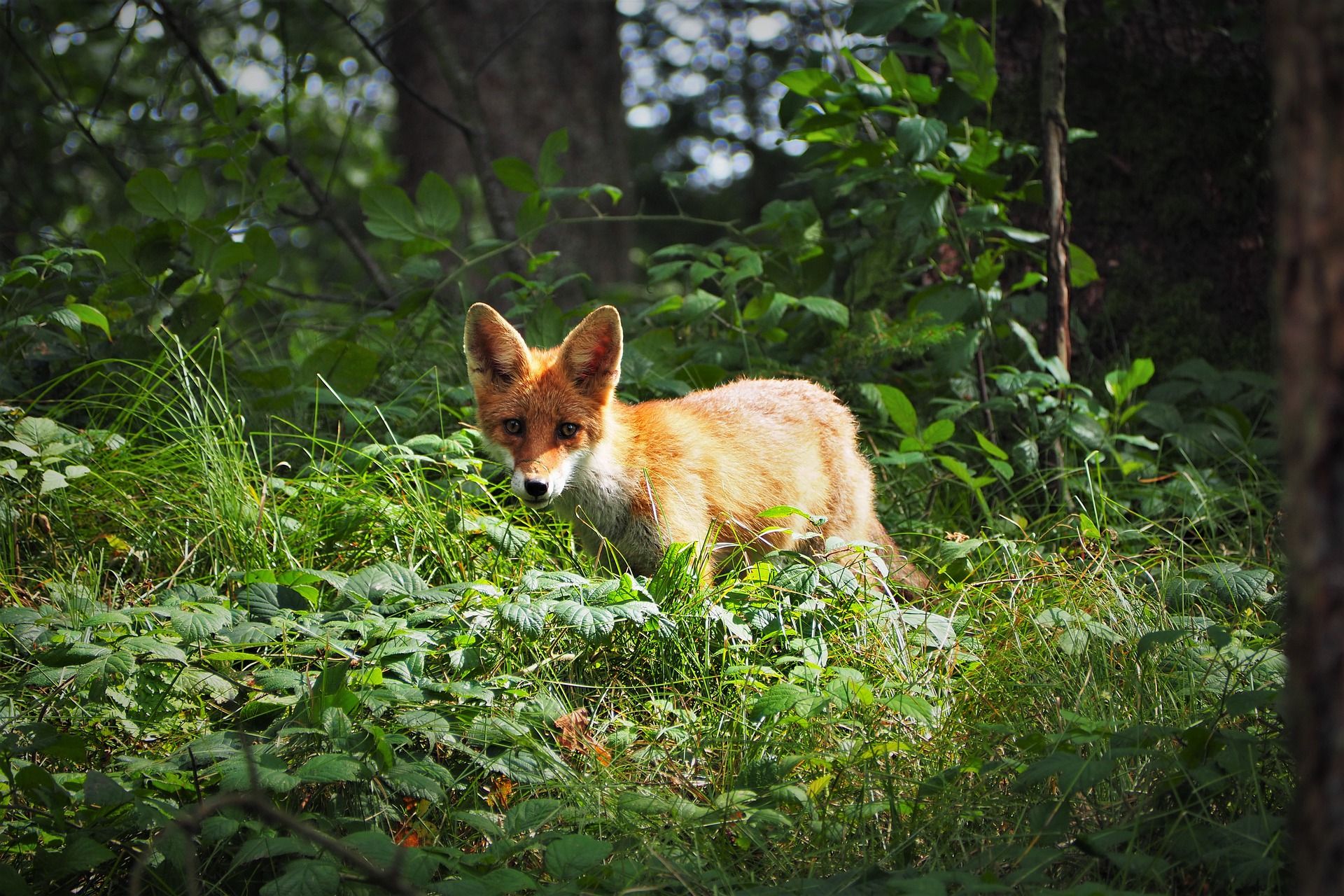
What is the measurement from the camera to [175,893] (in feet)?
7.63

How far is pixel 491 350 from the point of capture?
14.0 feet

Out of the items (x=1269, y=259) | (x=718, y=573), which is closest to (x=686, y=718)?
(x=718, y=573)

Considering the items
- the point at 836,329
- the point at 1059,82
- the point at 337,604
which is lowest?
the point at 337,604

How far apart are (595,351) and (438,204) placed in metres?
1.57

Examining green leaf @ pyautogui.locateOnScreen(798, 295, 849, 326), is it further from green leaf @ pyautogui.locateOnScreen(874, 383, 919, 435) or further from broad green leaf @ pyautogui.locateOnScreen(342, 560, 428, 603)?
broad green leaf @ pyautogui.locateOnScreen(342, 560, 428, 603)

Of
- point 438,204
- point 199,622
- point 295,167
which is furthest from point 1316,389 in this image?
point 295,167

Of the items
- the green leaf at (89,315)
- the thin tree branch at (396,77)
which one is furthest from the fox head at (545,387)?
the thin tree branch at (396,77)

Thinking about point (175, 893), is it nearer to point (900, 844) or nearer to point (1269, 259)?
point (900, 844)

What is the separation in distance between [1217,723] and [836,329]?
308 centimetres

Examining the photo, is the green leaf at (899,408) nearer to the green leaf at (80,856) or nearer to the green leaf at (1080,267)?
the green leaf at (1080,267)

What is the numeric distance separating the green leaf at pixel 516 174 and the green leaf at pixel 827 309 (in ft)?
5.07

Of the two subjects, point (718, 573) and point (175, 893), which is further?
point (718, 573)

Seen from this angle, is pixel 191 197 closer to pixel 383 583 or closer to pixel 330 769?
pixel 383 583

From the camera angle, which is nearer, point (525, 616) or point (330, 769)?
point (330, 769)
